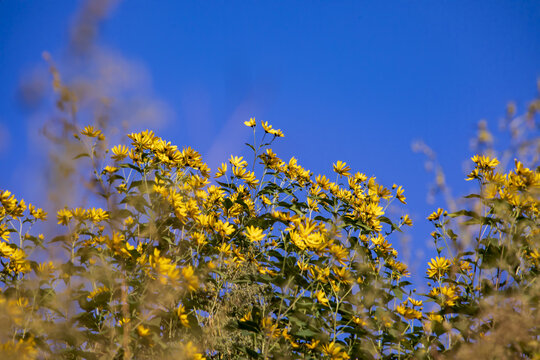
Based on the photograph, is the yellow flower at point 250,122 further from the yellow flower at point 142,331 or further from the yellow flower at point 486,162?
the yellow flower at point 142,331

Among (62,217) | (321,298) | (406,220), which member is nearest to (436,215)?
(406,220)

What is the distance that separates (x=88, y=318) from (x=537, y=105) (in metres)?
2.68

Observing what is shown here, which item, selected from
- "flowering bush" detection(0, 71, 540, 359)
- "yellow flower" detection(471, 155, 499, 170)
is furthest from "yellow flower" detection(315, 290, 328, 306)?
"yellow flower" detection(471, 155, 499, 170)

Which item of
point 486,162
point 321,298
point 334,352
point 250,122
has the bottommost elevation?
point 334,352

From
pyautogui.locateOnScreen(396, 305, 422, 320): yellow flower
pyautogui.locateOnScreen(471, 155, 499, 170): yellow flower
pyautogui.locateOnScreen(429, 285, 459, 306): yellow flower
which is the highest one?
pyautogui.locateOnScreen(471, 155, 499, 170): yellow flower

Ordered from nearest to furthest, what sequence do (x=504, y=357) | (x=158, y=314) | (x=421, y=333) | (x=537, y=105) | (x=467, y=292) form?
(x=504, y=357) < (x=537, y=105) < (x=158, y=314) < (x=421, y=333) < (x=467, y=292)

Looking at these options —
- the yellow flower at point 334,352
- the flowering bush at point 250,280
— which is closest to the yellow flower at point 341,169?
the flowering bush at point 250,280

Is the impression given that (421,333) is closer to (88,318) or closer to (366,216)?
(366,216)

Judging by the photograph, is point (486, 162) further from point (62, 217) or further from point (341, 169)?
point (62, 217)

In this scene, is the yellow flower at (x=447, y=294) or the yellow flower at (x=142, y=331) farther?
the yellow flower at (x=447, y=294)

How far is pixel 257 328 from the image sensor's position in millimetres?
2465

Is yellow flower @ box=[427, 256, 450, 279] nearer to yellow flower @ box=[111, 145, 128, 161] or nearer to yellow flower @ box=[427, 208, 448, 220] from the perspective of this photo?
yellow flower @ box=[427, 208, 448, 220]

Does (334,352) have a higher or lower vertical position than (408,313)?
lower


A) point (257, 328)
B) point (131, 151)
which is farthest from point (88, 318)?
point (131, 151)
